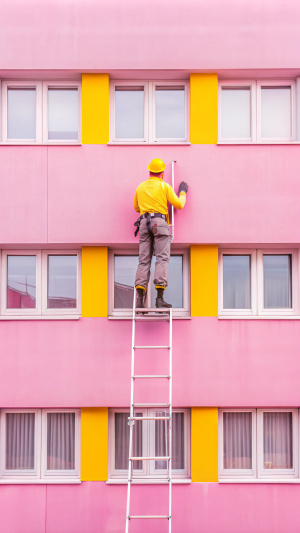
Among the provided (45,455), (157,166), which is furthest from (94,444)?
(157,166)

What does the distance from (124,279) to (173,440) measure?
231 centimetres

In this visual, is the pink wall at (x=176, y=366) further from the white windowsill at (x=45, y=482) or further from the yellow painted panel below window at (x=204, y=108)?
the yellow painted panel below window at (x=204, y=108)

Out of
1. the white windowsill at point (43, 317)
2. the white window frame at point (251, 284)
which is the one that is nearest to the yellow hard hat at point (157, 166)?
the white window frame at point (251, 284)

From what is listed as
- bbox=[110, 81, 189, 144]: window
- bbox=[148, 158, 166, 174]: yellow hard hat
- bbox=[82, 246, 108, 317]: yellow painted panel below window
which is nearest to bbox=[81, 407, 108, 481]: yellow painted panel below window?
bbox=[82, 246, 108, 317]: yellow painted panel below window

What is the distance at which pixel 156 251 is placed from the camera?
9.20 meters

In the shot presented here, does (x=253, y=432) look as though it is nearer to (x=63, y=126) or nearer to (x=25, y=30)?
(x=63, y=126)

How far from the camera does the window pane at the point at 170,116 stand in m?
9.98

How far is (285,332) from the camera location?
9484mm

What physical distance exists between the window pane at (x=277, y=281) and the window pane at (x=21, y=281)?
324 cm

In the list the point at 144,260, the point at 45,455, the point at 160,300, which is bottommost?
the point at 45,455

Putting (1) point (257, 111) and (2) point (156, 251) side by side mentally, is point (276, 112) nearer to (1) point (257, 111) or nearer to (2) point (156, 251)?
(1) point (257, 111)

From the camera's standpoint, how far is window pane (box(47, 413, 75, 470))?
9.64 metres

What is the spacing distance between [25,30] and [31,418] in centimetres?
531

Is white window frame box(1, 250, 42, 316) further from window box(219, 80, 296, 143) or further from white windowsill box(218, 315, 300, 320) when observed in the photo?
window box(219, 80, 296, 143)
